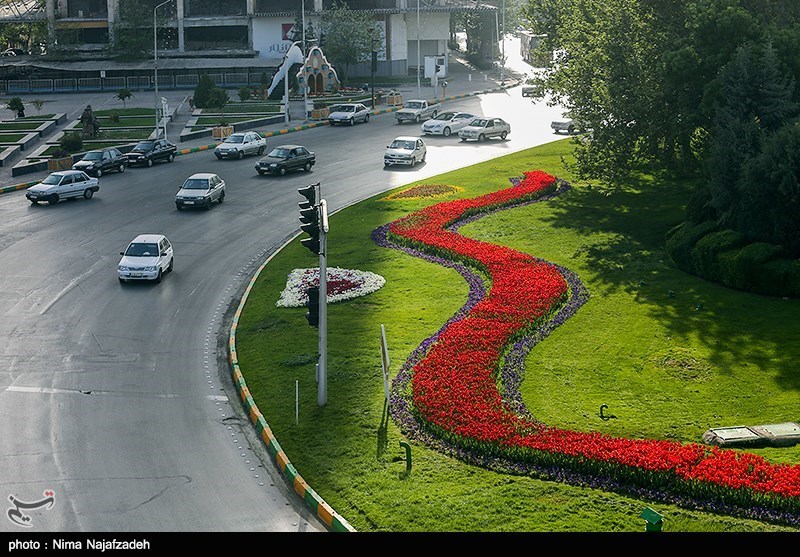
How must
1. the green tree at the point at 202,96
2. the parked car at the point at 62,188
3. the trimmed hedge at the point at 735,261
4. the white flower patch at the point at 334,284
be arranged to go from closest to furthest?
the trimmed hedge at the point at 735,261 → the white flower patch at the point at 334,284 → the parked car at the point at 62,188 → the green tree at the point at 202,96

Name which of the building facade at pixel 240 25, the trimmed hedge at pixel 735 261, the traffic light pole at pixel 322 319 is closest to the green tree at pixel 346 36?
the building facade at pixel 240 25

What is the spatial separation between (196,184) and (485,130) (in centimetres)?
2744

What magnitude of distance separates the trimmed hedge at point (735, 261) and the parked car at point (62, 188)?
3136 cm

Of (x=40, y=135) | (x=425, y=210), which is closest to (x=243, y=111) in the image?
(x=40, y=135)

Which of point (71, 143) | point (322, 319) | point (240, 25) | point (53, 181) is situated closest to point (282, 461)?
point (322, 319)

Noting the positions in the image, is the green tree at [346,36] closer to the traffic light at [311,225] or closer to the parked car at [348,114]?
the parked car at [348,114]

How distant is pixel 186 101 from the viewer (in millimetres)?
99875

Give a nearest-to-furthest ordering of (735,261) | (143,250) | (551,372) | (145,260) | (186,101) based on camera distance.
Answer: (551,372), (735,261), (145,260), (143,250), (186,101)

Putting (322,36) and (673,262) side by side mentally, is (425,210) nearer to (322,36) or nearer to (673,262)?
(673,262)

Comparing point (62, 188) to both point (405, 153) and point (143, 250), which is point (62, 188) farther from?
point (405, 153)

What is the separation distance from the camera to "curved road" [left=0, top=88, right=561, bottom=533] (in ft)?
73.6

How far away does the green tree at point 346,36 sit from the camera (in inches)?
4353

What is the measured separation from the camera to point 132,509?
71.6 ft

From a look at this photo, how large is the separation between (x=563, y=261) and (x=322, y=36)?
7814cm
